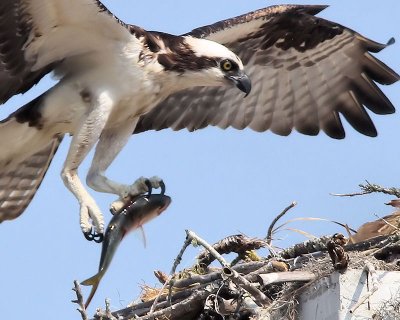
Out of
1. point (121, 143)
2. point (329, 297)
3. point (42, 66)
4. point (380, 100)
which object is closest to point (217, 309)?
point (329, 297)

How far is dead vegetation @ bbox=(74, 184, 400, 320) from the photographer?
7.84m

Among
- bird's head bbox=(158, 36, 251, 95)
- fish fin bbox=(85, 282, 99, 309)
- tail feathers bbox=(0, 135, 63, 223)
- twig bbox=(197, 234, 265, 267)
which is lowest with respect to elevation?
tail feathers bbox=(0, 135, 63, 223)

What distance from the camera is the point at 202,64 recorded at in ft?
30.2

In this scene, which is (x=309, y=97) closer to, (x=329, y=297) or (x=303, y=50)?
(x=303, y=50)

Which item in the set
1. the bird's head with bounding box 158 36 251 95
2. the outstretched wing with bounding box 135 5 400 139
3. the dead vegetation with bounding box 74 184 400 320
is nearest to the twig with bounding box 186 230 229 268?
the dead vegetation with bounding box 74 184 400 320

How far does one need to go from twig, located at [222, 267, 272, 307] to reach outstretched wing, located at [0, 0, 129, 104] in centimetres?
207

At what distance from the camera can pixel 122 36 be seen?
30.0 feet

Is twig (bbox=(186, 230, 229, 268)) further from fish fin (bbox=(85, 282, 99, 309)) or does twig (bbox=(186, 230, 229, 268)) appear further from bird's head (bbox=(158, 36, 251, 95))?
bird's head (bbox=(158, 36, 251, 95))

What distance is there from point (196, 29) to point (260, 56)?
3.30 ft

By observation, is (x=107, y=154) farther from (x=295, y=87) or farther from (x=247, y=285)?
(x=295, y=87)

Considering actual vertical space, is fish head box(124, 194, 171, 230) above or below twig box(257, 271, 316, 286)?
above

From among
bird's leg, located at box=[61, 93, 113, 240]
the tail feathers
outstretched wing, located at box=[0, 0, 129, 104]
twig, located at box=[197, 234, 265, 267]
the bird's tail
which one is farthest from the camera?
the tail feathers

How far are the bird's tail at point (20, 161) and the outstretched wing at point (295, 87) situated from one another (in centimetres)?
102

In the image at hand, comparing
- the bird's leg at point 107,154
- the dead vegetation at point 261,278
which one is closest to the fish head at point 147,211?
the dead vegetation at point 261,278
